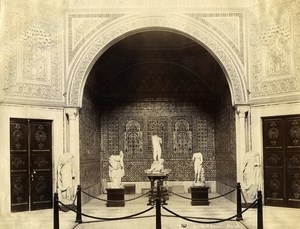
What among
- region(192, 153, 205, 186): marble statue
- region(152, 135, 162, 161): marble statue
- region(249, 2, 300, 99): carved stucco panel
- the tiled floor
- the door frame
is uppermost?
Result: region(249, 2, 300, 99): carved stucco panel

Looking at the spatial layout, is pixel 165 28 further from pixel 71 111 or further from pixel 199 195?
pixel 199 195

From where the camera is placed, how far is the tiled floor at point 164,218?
311 inches

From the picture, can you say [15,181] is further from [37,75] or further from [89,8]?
[89,8]

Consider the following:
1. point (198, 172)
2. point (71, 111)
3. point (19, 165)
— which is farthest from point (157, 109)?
point (19, 165)

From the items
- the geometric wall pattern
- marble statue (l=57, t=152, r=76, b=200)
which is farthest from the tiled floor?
the geometric wall pattern

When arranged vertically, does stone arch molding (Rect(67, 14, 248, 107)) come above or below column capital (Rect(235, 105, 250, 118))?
above

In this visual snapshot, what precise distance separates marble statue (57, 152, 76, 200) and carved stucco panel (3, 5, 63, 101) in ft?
4.37

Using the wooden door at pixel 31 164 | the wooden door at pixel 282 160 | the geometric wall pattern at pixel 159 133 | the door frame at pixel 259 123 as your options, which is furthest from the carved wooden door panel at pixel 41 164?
the wooden door at pixel 282 160

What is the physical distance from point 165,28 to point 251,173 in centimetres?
357

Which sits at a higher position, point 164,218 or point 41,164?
point 41,164

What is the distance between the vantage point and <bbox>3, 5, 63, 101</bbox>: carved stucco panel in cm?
981

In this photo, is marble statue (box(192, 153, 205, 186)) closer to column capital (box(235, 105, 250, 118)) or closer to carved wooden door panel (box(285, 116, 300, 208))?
column capital (box(235, 105, 250, 118))

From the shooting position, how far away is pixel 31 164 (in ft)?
33.2

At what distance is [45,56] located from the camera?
10.4m
